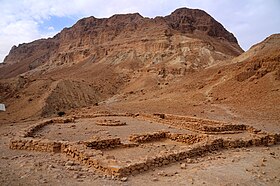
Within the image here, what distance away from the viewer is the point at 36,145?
464 inches

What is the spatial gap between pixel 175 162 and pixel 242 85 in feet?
85.2

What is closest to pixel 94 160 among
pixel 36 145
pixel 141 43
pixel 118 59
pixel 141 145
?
pixel 36 145

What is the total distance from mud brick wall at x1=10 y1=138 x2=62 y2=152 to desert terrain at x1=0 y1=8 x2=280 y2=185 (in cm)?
4

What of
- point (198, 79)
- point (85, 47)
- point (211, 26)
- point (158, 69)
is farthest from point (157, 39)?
point (211, 26)

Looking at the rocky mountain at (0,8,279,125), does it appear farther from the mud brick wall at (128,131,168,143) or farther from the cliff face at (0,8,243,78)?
the mud brick wall at (128,131,168,143)

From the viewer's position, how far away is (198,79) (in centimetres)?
4316

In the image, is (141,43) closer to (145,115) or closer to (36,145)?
(145,115)

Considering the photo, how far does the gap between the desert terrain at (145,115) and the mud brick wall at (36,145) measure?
39 millimetres

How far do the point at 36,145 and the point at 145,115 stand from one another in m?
13.1

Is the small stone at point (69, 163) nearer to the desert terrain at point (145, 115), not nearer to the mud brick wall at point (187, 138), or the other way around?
the desert terrain at point (145, 115)

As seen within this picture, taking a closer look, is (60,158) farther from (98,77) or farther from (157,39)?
(157,39)

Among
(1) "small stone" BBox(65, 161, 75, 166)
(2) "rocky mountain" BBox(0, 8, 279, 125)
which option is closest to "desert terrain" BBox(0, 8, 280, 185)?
(1) "small stone" BBox(65, 161, 75, 166)

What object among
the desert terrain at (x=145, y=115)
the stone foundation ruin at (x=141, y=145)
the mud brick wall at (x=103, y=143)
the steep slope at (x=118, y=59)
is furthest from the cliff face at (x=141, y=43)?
the mud brick wall at (x=103, y=143)

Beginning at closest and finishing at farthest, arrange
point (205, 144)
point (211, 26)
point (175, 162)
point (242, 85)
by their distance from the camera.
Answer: point (175, 162), point (205, 144), point (242, 85), point (211, 26)
